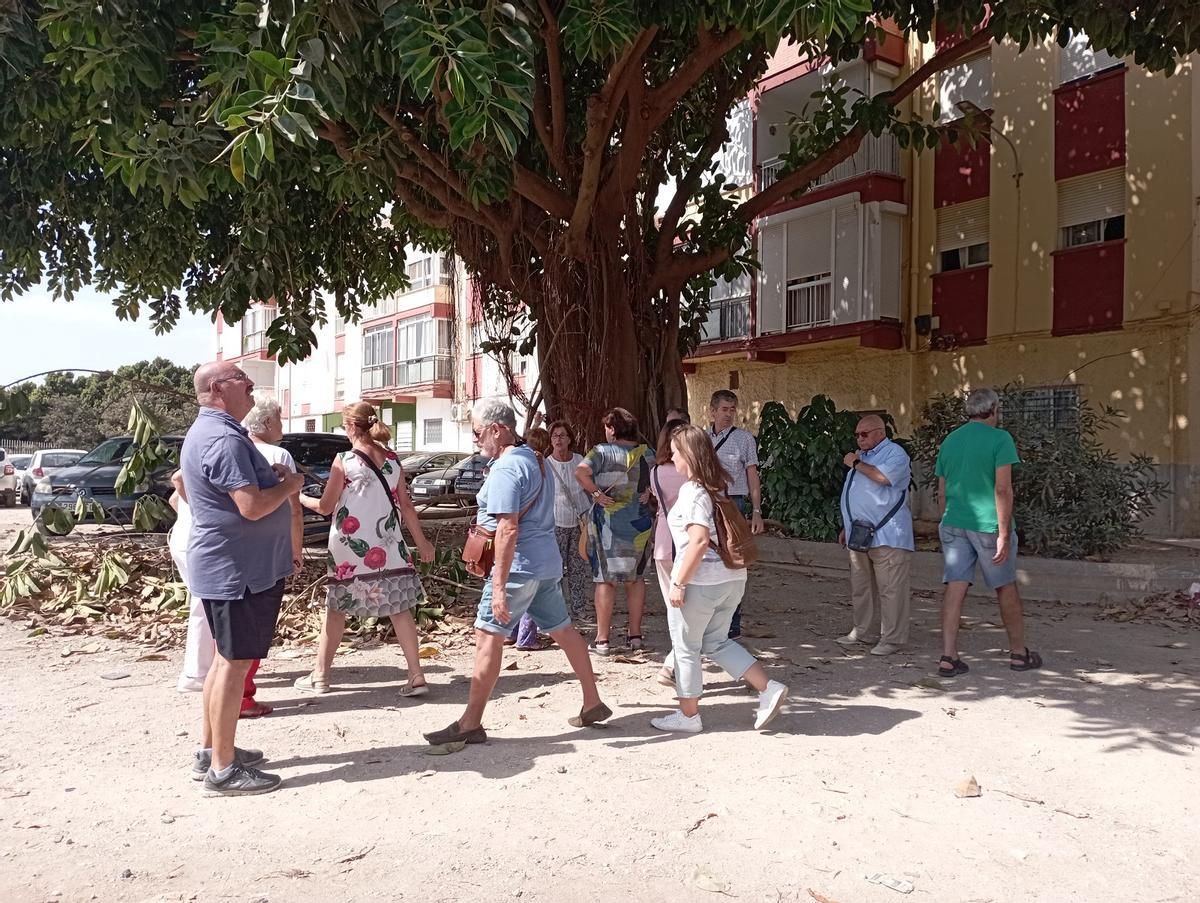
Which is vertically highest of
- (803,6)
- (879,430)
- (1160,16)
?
(1160,16)

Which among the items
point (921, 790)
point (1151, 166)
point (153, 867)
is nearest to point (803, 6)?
point (921, 790)

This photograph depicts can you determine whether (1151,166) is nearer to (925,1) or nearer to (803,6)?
(925,1)

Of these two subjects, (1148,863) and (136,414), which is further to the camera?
(136,414)

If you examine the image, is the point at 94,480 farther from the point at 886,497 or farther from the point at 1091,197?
the point at 1091,197

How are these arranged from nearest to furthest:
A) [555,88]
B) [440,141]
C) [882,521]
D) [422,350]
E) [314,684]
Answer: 1. [314,684]
2. [882,521]
3. [555,88]
4. [440,141]
5. [422,350]

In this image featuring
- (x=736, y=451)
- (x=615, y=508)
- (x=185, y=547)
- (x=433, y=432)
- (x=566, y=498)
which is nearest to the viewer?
(x=185, y=547)


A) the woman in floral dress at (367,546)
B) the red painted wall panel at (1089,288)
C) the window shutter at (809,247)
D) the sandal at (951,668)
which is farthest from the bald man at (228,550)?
the window shutter at (809,247)

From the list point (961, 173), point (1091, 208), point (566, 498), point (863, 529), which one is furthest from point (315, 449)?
point (1091, 208)

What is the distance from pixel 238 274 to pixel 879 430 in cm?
768

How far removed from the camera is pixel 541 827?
3.67 m

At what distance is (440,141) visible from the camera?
30.1ft

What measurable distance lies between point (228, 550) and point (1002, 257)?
1607 centimetres

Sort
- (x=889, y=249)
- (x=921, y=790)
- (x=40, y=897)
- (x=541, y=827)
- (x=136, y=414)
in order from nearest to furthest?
1. (x=40, y=897)
2. (x=541, y=827)
3. (x=921, y=790)
4. (x=136, y=414)
5. (x=889, y=249)

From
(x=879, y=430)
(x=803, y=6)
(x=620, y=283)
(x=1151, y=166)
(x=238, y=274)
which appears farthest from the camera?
(x=1151, y=166)
